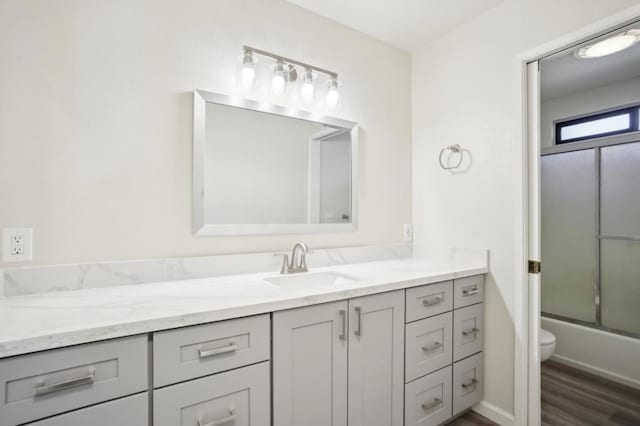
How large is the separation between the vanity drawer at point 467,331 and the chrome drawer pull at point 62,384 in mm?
1592

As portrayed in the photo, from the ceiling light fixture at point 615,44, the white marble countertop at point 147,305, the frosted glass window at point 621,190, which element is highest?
the ceiling light fixture at point 615,44

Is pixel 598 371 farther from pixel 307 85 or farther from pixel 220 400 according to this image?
pixel 307 85

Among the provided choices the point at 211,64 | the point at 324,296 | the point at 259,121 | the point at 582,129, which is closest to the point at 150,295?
the point at 324,296

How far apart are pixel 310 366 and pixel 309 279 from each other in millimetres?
543

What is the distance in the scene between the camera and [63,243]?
127 cm

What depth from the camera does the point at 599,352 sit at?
238cm

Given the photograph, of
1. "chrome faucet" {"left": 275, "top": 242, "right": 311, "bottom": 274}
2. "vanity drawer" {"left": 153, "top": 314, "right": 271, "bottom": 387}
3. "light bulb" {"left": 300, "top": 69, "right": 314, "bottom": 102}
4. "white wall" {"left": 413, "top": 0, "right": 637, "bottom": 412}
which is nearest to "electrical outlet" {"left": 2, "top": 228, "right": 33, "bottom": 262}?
"vanity drawer" {"left": 153, "top": 314, "right": 271, "bottom": 387}

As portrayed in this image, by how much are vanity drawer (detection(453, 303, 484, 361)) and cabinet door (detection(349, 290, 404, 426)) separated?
43 centimetres

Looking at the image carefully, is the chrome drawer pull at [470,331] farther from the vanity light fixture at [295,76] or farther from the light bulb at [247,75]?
the light bulb at [247,75]

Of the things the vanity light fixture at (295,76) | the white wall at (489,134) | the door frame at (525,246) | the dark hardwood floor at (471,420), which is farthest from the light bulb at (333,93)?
the dark hardwood floor at (471,420)

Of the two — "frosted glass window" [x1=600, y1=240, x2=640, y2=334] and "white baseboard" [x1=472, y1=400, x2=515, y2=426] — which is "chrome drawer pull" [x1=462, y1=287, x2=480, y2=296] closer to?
"white baseboard" [x1=472, y1=400, x2=515, y2=426]

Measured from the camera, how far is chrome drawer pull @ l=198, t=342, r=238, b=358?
3.25 ft

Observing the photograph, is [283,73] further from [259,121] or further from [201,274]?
[201,274]

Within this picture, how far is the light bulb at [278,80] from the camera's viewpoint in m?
1.73
